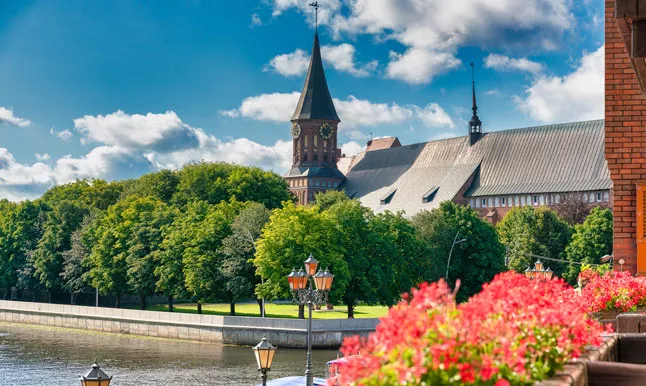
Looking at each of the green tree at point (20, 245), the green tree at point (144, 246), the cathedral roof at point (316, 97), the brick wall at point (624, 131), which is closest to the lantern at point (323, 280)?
the brick wall at point (624, 131)

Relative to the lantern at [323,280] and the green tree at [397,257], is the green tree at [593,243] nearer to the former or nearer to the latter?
the green tree at [397,257]

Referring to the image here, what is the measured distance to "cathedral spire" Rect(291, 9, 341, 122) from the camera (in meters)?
157

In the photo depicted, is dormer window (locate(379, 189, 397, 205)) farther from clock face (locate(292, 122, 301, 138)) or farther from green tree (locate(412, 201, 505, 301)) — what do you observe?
green tree (locate(412, 201, 505, 301))

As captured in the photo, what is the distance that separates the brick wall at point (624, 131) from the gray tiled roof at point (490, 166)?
106 metres

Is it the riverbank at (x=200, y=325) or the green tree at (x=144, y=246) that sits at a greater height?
the green tree at (x=144, y=246)

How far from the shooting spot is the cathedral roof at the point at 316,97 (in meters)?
157

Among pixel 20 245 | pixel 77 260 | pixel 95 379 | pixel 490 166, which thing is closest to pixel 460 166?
pixel 490 166

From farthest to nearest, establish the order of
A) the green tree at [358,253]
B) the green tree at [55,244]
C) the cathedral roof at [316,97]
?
the cathedral roof at [316,97] → the green tree at [55,244] → the green tree at [358,253]

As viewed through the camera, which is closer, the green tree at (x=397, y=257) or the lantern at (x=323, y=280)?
the lantern at (x=323, y=280)

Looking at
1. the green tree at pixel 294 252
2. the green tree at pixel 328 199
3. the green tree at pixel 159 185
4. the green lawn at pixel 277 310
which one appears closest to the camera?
the green tree at pixel 294 252

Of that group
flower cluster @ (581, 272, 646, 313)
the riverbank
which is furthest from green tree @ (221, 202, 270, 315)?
flower cluster @ (581, 272, 646, 313)

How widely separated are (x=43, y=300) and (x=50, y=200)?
22.8 meters

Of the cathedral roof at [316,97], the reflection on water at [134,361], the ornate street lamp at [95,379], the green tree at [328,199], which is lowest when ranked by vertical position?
the reflection on water at [134,361]

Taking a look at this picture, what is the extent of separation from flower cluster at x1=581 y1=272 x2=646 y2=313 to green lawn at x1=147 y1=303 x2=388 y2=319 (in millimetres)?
60164
